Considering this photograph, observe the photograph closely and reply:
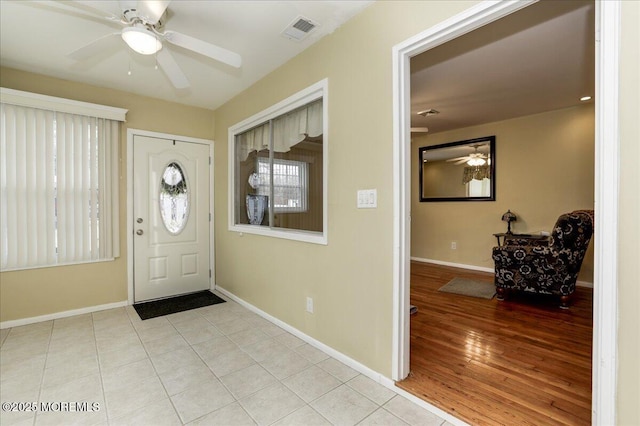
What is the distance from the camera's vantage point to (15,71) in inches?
118

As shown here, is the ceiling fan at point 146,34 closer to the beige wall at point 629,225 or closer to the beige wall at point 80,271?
the beige wall at point 80,271

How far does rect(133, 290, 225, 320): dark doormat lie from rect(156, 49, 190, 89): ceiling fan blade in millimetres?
2457

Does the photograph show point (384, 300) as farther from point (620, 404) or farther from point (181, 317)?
point (181, 317)

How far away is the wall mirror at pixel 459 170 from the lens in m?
5.00

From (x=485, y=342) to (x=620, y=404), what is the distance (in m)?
1.42

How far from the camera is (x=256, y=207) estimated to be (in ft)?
11.4

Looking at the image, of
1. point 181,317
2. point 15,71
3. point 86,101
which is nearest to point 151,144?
point 86,101

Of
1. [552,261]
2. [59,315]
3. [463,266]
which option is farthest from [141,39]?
[463,266]

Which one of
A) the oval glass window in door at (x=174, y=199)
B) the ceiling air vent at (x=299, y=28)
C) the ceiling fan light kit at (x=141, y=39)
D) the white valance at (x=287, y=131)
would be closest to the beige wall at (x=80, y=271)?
the oval glass window in door at (x=174, y=199)

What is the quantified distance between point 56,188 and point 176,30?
2199 mm

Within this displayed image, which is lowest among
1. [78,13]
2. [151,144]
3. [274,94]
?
→ [151,144]

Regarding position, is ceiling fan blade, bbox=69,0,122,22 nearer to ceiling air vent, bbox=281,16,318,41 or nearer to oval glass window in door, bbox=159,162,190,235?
ceiling air vent, bbox=281,16,318,41

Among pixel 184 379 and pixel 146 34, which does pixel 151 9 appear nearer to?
pixel 146 34

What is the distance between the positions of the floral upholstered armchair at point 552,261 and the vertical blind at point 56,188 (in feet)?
15.3
